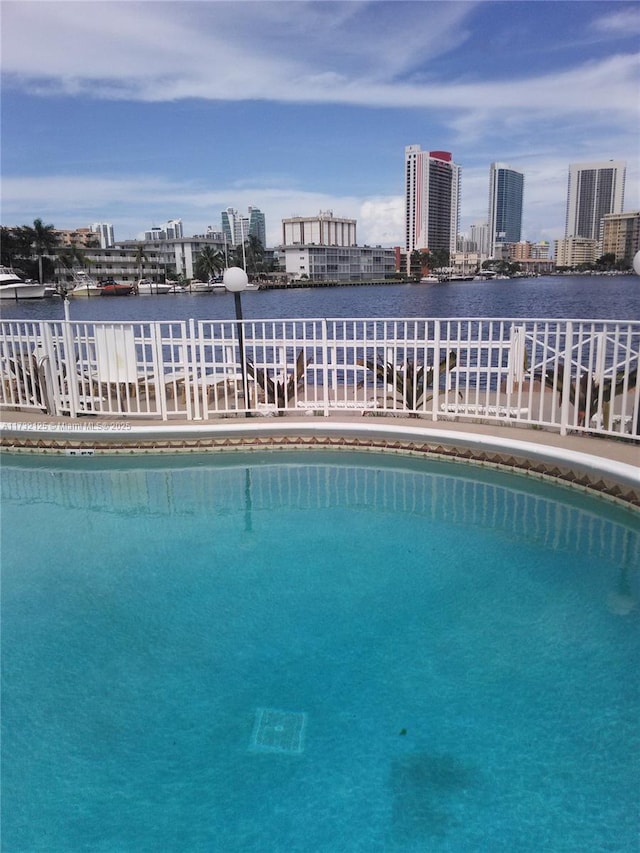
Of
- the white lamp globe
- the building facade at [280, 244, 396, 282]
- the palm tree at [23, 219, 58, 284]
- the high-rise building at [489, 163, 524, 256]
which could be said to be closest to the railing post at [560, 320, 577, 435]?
the white lamp globe

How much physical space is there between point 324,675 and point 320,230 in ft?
448

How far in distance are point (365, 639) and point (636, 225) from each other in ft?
354

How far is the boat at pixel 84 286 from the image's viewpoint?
80875mm

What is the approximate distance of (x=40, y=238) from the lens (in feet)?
271

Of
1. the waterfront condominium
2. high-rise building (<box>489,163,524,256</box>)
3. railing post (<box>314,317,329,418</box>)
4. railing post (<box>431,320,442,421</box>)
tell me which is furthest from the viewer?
high-rise building (<box>489,163,524,256</box>)

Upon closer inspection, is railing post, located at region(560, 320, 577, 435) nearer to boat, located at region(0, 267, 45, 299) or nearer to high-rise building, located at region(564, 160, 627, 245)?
boat, located at region(0, 267, 45, 299)

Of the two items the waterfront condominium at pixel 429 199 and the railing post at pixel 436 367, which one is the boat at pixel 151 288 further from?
the railing post at pixel 436 367

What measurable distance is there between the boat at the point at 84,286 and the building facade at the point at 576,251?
103992 mm

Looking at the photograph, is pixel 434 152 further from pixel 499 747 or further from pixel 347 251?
pixel 499 747

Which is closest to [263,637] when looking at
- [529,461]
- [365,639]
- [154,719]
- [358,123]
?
[365,639]

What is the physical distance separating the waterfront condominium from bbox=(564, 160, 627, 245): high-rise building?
93.9 ft

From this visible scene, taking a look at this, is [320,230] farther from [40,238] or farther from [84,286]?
[40,238]

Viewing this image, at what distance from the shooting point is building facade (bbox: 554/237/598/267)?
141 metres

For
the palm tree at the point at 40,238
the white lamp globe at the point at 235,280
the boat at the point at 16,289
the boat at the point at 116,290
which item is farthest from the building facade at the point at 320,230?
the white lamp globe at the point at 235,280
